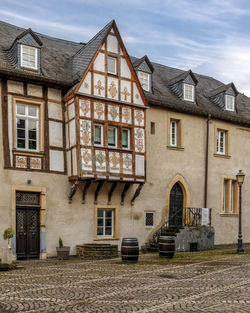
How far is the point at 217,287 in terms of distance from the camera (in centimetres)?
1200

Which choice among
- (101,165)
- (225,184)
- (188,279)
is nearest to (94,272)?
(188,279)

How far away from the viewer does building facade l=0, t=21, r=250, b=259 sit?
1977 cm

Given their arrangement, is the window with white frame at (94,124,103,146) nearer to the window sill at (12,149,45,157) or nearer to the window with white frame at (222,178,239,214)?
the window sill at (12,149,45,157)

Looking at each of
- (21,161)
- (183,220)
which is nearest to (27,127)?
(21,161)

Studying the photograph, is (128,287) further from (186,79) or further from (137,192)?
(186,79)

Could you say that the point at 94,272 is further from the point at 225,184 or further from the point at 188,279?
the point at 225,184

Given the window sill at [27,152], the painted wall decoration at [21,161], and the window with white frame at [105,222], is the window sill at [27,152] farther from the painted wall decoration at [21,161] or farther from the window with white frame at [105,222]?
the window with white frame at [105,222]

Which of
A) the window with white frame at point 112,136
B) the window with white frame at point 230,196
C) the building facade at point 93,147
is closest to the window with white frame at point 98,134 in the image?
the building facade at point 93,147

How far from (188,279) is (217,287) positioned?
62.3 inches

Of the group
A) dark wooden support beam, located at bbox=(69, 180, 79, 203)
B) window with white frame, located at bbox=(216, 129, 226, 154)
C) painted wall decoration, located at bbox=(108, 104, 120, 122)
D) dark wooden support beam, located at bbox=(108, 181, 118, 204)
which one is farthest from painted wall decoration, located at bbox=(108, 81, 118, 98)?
window with white frame, located at bbox=(216, 129, 226, 154)

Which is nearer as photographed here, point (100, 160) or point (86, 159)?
point (86, 159)

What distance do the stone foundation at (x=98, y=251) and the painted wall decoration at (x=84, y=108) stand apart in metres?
5.69

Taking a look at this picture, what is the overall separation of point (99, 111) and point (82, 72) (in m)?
1.88

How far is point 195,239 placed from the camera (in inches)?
930
